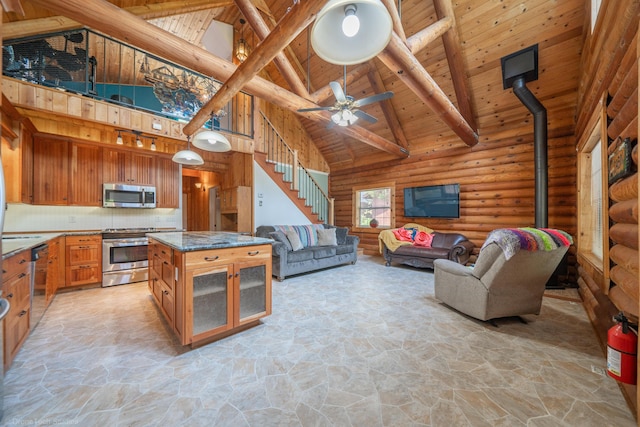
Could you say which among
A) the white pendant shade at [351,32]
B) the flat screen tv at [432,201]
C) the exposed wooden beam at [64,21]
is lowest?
the flat screen tv at [432,201]

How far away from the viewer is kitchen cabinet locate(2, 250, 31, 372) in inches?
71.7

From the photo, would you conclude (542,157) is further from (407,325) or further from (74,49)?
(74,49)

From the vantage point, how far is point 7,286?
183cm

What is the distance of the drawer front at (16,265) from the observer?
5.85 feet

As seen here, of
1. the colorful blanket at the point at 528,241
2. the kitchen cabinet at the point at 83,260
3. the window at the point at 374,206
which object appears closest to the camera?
the colorful blanket at the point at 528,241

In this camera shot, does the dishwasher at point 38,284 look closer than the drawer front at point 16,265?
No

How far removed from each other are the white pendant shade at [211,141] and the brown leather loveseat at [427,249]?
434cm

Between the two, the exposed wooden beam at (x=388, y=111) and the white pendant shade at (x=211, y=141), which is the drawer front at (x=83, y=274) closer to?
the white pendant shade at (x=211, y=141)

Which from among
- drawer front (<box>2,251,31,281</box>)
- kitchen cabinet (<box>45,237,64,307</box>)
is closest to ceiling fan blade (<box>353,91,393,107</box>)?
drawer front (<box>2,251,31,281</box>)

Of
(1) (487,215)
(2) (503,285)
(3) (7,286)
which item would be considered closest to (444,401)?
(2) (503,285)

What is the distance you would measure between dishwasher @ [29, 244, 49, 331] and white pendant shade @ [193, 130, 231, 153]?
1921mm

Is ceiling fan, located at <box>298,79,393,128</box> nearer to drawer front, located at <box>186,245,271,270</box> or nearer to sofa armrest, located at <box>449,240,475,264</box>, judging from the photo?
drawer front, located at <box>186,245,271,270</box>

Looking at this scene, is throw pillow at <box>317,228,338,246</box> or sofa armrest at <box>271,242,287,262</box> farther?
throw pillow at <box>317,228,338,246</box>

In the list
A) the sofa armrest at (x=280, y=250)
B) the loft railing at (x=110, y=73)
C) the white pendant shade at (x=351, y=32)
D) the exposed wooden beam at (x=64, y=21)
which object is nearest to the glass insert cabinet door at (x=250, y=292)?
the sofa armrest at (x=280, y=250)
